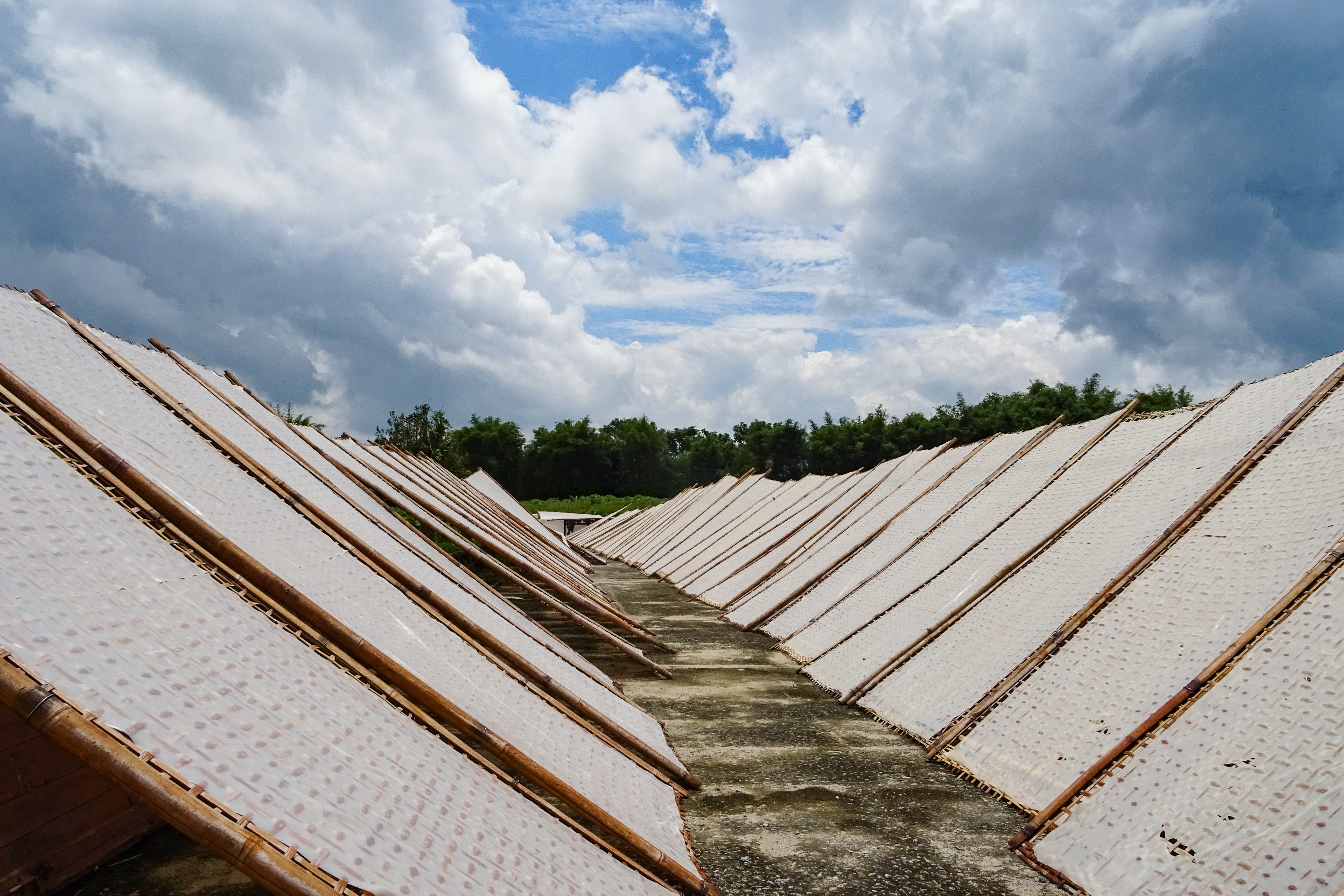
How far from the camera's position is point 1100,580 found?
4922 millimetres

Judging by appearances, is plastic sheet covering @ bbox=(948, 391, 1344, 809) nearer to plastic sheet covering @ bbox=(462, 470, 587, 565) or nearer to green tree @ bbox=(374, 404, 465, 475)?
plastic sheet covering @ bbox=(462, 470, 587, 565)

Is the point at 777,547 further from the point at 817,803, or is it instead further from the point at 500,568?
the point at 817,803

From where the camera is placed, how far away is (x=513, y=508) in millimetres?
18234

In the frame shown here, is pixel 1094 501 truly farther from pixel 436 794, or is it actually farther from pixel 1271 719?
pixel 436 794

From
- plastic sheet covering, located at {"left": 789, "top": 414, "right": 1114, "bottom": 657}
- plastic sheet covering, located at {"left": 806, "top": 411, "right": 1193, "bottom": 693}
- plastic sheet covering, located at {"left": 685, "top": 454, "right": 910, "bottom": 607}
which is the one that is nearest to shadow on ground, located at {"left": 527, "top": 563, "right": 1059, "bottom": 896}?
plastic sheet covering, located at {"left": 806, "top": 411, "right": 1193, "bottom": 693}

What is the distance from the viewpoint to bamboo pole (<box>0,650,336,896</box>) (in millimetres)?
1625

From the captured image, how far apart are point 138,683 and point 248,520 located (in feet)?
6.11

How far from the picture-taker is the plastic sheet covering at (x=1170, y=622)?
3.75 metres

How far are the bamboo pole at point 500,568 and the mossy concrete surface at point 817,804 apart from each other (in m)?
0.33

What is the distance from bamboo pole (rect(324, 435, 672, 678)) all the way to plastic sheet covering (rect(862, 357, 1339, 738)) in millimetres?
2190

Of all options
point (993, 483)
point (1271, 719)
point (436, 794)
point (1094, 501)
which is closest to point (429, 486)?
point (993, 483)

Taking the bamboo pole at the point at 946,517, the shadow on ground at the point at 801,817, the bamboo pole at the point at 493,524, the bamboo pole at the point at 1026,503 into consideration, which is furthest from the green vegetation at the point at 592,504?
the shadow on ground at the point at 801,817

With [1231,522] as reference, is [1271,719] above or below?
below

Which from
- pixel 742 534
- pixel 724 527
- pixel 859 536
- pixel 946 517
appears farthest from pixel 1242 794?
pixel 724 527
